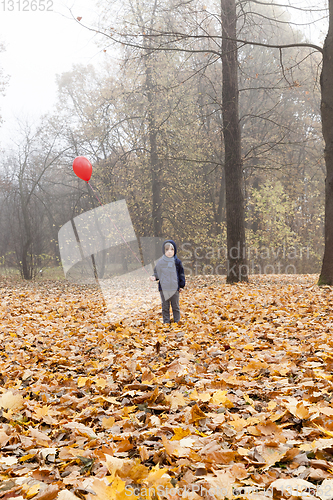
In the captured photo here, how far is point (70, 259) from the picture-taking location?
24.5m

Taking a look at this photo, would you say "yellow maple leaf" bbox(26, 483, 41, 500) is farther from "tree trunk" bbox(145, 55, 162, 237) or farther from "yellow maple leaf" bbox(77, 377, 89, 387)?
"tree trunk" bbox(145, 55, 162, 237)

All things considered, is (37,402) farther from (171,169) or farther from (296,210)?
(296,210)

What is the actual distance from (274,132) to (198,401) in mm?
19555

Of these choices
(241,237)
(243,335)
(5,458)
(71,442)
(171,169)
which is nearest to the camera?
(5,458)

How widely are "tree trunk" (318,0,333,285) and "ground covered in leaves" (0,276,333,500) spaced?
311cm

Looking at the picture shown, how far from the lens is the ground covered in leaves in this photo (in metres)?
1.70

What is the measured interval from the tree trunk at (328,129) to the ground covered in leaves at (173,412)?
10.2ft

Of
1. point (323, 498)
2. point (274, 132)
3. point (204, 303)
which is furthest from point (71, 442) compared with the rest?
point (274, 132)

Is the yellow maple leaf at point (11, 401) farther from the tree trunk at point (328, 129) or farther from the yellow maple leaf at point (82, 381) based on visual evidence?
the tree trunk at point (328, 129)

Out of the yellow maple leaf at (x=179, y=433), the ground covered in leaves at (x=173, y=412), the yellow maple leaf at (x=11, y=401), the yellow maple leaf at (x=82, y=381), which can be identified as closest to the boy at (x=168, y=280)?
the ground covered in leaves at (x=173, y=412)

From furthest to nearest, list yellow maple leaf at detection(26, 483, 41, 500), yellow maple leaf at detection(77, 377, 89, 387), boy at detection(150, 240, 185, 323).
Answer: boy at detection(150, 240, 185, 323)
yellow maple leaf at detection(77, 377, 89, 387)
yellow maple leaf at detection(26, 483, 41, 500)

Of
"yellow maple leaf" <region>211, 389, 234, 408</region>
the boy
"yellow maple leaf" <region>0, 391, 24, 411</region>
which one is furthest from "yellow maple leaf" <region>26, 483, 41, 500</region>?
the boy

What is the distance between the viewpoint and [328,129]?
8.16 m

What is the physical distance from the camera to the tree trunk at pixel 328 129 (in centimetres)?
798
